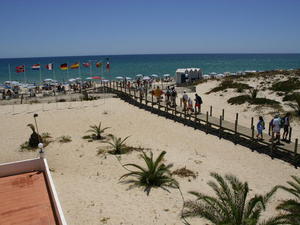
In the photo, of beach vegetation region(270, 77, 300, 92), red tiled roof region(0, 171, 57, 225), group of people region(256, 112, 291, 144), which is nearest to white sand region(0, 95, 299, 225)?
red tiled roof region(0, 171, 57, 225)

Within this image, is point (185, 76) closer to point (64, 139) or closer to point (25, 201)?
point (64, 139)

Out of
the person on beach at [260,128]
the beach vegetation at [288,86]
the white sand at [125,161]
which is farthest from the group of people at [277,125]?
the beach vegetation at [288,86]

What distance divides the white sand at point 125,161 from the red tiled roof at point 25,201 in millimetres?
780

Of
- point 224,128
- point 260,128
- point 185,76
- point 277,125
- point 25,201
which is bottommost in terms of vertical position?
point 25,201

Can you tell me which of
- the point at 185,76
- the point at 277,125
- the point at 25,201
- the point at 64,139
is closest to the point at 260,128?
the point at 277,125

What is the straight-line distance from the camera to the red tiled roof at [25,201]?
6.93 m

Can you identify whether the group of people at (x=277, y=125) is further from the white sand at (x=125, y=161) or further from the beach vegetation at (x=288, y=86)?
the beach vegetation at (x=288, y=86)

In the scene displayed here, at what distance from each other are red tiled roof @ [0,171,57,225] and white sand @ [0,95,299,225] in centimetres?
78

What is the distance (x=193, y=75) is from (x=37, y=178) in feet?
109

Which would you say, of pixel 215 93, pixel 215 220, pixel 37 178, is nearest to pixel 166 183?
pixel 215 220

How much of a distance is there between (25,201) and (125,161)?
517 centimetres

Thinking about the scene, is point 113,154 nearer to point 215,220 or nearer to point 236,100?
point 215,220

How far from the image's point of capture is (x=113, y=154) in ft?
43.4

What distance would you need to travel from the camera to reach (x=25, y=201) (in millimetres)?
7789
